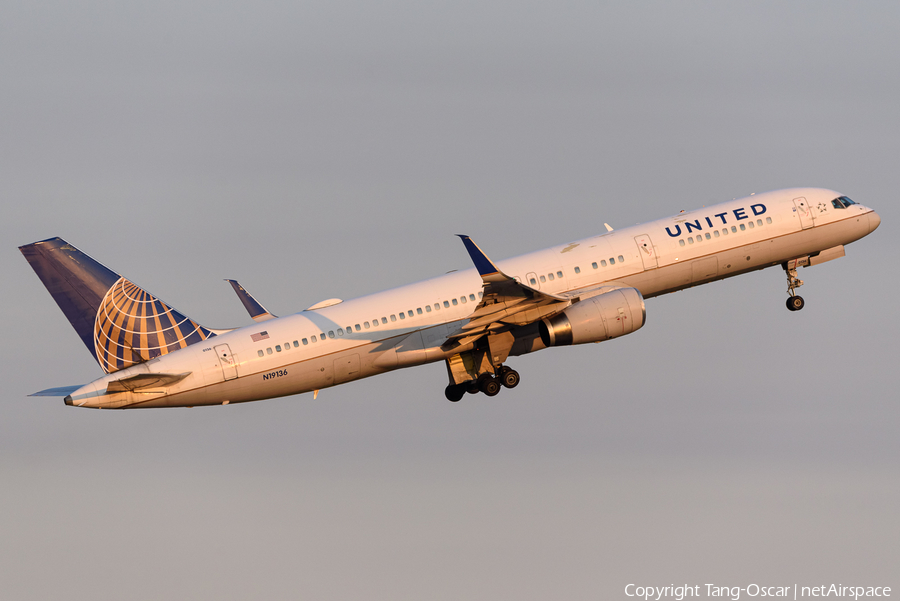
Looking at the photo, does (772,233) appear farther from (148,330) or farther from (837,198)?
(148,330)

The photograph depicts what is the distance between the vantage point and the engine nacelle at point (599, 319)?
1793 inches

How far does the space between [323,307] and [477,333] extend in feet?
22.9

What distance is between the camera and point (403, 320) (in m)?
46.2

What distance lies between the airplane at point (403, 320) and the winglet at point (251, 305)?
1.04 feet

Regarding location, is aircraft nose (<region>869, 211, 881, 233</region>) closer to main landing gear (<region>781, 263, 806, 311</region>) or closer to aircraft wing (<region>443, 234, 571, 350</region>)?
main landing gear (<region>781, 263, 806, 311</region>)

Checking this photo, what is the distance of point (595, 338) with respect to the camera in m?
45.8

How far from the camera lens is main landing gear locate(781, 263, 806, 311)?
5234 cm

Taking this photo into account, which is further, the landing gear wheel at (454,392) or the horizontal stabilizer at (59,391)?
the landing gear wheel at (454,392)

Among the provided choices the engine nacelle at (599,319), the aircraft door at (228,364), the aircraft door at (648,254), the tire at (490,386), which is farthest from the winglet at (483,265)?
the aircraft door at (228,364)

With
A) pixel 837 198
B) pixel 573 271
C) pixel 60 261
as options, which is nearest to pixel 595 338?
pixel 573 271

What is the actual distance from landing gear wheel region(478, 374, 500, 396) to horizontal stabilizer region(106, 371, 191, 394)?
1349 cm

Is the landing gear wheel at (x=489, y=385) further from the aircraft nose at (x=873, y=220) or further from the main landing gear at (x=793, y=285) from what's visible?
the aircraft nose at (x=873, y=220)

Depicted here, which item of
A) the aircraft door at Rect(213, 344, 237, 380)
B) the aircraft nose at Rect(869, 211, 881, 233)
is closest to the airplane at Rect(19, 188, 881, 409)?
the aircraft door at Rect(213, 344, 237, 380)

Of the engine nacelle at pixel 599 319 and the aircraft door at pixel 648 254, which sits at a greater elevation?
the aircraft door at pixel 648 254
